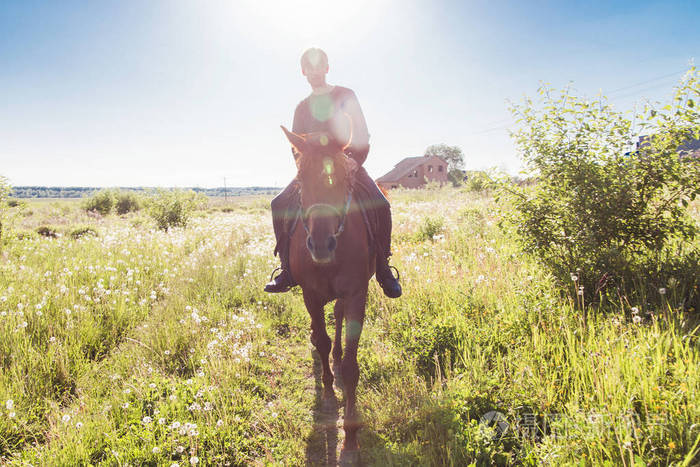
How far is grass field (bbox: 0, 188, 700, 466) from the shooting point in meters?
2.66

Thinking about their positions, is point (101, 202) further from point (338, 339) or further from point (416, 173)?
point (416, 173)

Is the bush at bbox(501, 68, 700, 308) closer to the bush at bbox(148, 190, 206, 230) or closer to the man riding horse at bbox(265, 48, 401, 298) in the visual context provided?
the man riding horse at bbox(265, 48, 401, 298)

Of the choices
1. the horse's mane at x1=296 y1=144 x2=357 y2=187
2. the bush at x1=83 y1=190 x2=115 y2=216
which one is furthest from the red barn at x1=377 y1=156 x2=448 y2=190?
the horse's mane at x1=296 y1=144 x2=357 y2=187

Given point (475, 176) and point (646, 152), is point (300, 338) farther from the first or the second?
A: point (646, 152)

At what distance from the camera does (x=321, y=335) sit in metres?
4.16

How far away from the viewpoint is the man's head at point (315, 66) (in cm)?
442

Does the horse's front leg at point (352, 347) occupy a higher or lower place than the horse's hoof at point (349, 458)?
higher

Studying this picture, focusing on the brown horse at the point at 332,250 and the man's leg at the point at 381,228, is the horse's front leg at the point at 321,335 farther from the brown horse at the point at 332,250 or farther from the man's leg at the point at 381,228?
the man's leg at the point at 381,228

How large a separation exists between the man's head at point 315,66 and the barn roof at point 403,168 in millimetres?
59866

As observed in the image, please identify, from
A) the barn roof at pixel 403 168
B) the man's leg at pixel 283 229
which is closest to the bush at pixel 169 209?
the man's leg at pixel 283 229

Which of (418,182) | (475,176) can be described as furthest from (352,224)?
(418,182)

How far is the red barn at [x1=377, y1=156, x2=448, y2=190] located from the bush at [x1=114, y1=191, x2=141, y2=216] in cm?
4128

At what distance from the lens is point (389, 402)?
12.0 feet

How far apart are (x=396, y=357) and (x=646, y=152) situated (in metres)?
4.77
